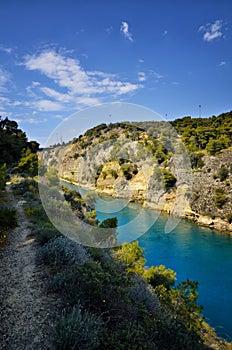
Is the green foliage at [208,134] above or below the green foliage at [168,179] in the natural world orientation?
above

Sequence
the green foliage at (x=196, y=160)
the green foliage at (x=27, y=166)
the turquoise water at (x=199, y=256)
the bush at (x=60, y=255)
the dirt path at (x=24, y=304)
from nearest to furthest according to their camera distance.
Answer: the dirt path at (x=24, y=304), the bush at (x=60, y=255), the turquoise water at (x=199, y=256), the green foliage at (x=27, y=166), the green foliage at (x=196, y=160)

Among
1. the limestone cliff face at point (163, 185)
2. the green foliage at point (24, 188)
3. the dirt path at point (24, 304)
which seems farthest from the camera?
the limestone cliff face at point (163, 185)

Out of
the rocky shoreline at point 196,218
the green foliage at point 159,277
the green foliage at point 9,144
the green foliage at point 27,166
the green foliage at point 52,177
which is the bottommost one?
the rocky shoreline at point 196,218

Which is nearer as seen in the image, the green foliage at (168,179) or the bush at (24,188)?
the bush at (24,188)

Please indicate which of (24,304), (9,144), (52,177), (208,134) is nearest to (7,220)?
(24,304)

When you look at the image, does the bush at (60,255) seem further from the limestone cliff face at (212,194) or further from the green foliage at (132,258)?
the limestone cliff face at (212,194)

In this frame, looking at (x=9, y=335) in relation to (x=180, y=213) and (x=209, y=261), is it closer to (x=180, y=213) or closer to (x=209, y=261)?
(x=209, y=261)

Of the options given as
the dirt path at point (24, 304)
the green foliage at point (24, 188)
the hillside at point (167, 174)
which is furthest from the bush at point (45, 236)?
the hillside at point (167, 174)

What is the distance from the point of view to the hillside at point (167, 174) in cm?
2340

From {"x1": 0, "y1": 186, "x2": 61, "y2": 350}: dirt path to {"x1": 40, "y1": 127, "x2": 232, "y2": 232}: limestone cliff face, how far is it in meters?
13.9

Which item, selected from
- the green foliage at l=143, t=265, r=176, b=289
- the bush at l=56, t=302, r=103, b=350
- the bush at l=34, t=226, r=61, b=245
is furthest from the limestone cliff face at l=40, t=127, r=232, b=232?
the bush at l=56, t=302, r=103, b=350

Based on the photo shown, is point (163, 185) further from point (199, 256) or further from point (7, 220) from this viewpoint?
point (7, 220)

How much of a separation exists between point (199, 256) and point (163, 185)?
14932mm

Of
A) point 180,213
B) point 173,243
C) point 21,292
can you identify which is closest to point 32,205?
point 21,292
